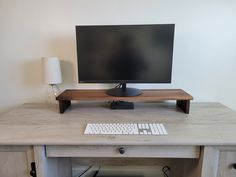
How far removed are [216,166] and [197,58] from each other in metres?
0.86

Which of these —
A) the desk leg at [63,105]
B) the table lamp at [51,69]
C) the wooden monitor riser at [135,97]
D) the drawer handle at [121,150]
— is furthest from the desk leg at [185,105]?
the table lamp at [51,69]

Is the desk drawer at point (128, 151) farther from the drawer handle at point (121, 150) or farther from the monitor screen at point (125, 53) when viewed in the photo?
the monitor screen at point (125, 53)

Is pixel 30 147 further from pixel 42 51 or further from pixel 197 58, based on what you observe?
pixel 197 58

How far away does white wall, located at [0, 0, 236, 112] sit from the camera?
146 cm

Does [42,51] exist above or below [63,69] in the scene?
above

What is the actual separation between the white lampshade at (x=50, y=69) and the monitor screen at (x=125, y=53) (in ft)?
0.72

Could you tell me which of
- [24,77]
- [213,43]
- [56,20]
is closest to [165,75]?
[213,43]

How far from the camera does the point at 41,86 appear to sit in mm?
1624

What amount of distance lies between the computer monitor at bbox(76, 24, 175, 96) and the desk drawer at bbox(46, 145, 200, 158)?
46cm

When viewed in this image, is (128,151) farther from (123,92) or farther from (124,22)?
(124,22)

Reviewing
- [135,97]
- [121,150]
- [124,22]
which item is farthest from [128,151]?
[124,22]

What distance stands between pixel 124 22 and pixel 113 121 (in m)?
0.80

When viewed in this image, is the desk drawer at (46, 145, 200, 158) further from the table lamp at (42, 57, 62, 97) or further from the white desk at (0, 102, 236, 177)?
the table lamp at (42, 57, 62, 97)

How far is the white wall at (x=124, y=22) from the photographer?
4.79 ft
